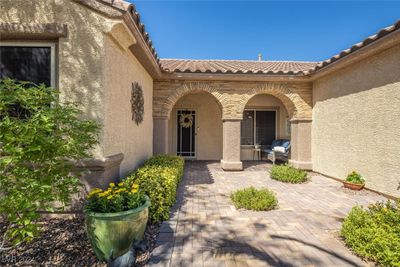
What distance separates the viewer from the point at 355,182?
5.78 meters

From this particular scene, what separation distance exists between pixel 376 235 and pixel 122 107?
4747 millimetres

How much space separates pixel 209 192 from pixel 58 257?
3611 millimetres

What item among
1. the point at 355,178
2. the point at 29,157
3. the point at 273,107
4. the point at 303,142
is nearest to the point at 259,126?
the point at 273,107

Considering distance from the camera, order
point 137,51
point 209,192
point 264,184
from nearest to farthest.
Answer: point 137,51 → point 209,192 → point 264,184

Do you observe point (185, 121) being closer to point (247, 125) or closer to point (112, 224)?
point (247, 125)

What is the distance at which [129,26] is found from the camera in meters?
3.92

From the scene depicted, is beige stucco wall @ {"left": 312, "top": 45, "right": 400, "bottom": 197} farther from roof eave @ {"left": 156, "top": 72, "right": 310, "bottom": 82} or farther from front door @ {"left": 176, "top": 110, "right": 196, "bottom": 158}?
front door @ {"left": 176, "top": 110, "right": 196, "bottom": 158}

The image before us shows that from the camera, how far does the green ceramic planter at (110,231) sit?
2553 millimetres

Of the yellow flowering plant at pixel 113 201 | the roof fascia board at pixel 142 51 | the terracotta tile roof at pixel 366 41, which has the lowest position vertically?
the yellow flowering plant at pixel 113 201

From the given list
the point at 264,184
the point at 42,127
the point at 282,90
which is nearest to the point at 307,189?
the point at 264,184

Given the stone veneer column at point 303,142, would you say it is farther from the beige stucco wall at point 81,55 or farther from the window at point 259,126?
the beige stucco wall at point 81,55

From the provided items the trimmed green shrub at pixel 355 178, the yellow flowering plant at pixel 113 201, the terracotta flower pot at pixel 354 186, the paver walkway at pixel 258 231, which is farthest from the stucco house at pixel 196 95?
the paver walkway at pixel 258 231

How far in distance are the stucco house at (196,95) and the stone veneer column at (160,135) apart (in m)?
0.04

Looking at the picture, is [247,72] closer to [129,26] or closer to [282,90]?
[282,90]
